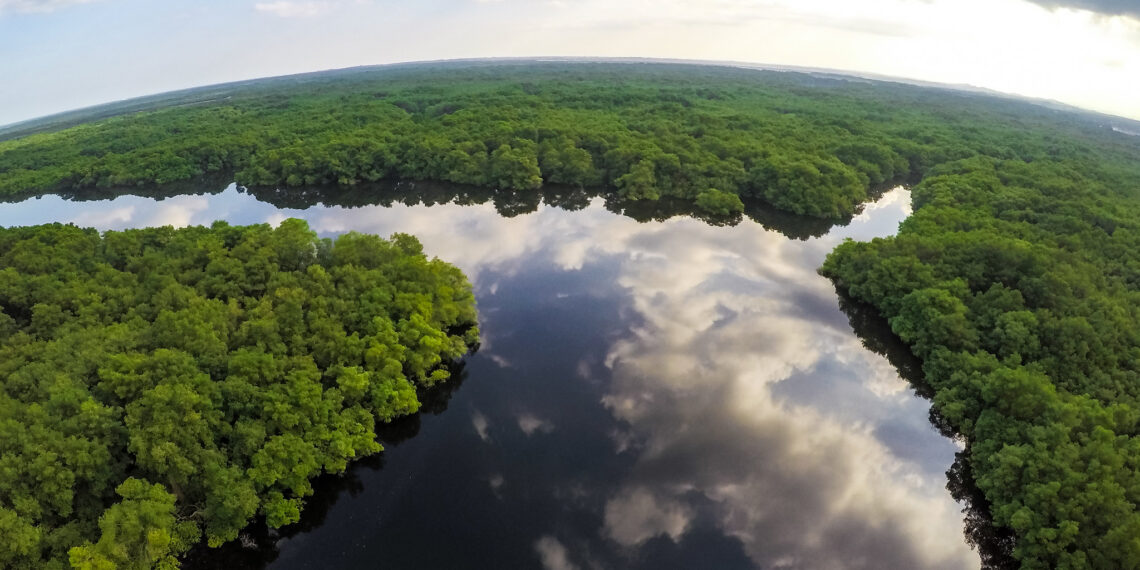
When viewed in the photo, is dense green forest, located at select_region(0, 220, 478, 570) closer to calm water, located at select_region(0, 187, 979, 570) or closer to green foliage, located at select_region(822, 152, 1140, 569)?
calm water, located at select_region(0, 187, 979, 570)

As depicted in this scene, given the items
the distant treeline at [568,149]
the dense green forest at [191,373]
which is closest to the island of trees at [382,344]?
the dense green forest at [191,373]

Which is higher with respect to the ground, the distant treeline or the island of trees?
the distant treeline

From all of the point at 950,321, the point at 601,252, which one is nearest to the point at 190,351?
the point at 601,252

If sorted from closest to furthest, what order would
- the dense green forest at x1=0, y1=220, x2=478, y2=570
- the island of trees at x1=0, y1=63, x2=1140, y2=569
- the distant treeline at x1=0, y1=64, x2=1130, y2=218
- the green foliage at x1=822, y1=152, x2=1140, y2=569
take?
the dense green forest at x1=0, y1=220, x2=478, y2=570 < the island of trees at x1=0, y1=63, x2=1140, y2=569 < the green foliage at x1=822, y1=152, x2=1140, y2=569 < the distant treeline at x1=0, y1=64, x2=1130, y2=218

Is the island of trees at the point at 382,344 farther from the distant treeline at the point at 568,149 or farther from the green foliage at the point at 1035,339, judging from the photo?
the distant treeline at the point at 568,149

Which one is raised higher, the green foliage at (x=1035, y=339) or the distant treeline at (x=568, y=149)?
the distant treeline at (x=568, y=149)

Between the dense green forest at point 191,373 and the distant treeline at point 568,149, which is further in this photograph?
the distant treeline at point 568,149

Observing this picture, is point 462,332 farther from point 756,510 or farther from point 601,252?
point 756,510

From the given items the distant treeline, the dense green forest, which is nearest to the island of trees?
the dense green forest
